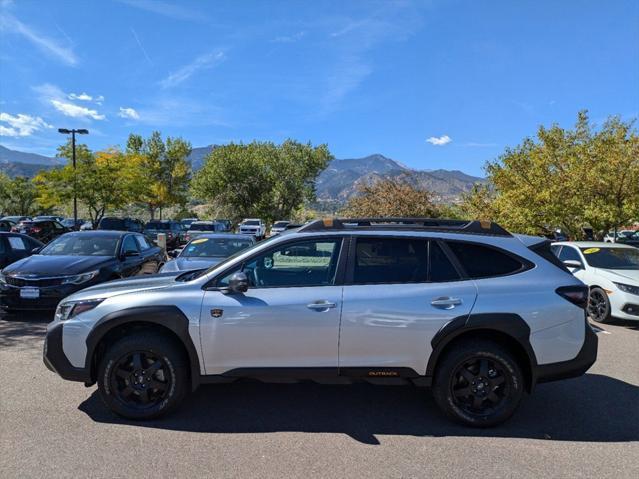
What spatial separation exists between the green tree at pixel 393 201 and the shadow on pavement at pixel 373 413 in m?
16.9

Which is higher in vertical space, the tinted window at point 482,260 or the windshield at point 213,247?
the tinted window at point 482,260

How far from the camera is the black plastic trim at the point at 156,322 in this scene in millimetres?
3762

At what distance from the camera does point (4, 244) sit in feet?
32.8

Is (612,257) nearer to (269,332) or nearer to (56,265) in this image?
(269,332)

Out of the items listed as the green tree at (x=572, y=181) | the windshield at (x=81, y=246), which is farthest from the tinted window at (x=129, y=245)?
the green tree at (x=572, y=181)

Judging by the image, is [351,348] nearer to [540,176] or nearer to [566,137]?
[540,176]

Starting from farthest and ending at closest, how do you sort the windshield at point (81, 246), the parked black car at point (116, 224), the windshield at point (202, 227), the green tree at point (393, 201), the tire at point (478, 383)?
1. the windshield at point (202, 227)
2. the parked black car at point (116, 224)
3. the green tree at point (393, 201)
4. the windshield at point (81, 246)
5. the tire at point (478, 383)

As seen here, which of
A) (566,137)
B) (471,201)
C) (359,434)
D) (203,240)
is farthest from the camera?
(471,201)

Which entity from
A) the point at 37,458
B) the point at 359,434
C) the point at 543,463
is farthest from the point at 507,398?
the point at 37,458

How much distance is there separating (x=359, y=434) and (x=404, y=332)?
90 centimetres

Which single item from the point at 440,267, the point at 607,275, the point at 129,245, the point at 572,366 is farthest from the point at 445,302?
the point at 129,245

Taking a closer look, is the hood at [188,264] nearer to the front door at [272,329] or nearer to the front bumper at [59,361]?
the front bumper at [59,361]

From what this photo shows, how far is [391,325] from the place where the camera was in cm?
375

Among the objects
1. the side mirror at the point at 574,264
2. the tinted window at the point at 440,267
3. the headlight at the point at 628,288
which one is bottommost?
the headlight at the point at 628,288
